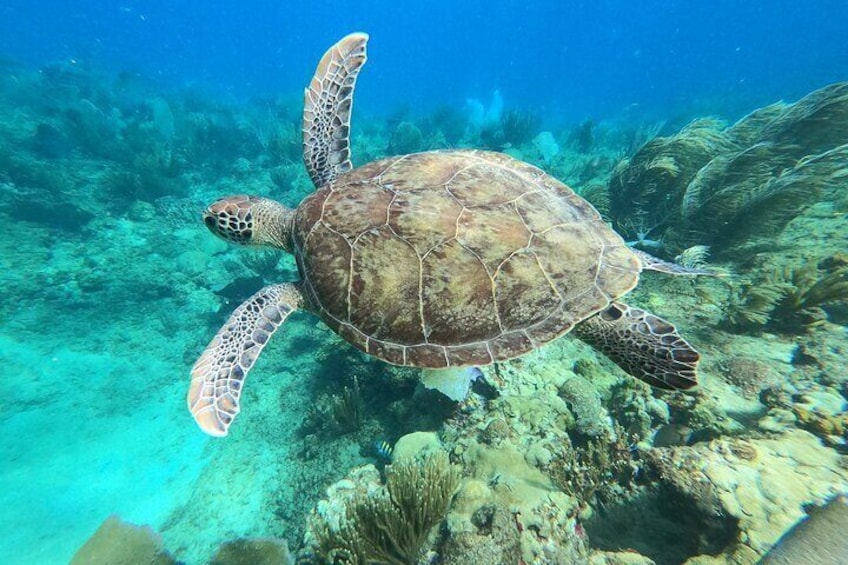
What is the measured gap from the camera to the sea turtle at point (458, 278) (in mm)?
2781

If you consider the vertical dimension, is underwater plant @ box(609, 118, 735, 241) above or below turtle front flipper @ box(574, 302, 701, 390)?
above

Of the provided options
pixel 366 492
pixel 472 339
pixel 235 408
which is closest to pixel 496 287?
pixel 472 339

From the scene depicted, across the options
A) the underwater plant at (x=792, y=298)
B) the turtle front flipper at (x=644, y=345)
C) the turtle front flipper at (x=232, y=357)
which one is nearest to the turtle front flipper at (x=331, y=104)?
the turtle front flipper at (x=232, y=357)

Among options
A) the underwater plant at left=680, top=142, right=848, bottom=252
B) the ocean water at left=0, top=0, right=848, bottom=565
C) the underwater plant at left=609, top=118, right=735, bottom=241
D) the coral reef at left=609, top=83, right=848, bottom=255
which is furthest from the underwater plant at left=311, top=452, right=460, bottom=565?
the underwater plant at left=609, top=118, right=735, bottom=241

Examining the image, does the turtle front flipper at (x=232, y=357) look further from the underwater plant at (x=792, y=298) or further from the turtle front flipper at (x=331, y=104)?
the underwater plant at (x=792, y=298)

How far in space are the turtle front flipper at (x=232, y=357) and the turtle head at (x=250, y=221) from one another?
76cm

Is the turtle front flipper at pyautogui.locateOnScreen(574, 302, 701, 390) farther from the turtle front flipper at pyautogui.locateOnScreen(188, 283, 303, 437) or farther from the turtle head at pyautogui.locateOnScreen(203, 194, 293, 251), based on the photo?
the turtle head at pyautogui.locateOnScreen(203, 194, 293, 251)

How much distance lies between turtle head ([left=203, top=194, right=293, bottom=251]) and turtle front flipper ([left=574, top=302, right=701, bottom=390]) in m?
3.38

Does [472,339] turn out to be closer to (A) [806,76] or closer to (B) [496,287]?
(B) [496,287]

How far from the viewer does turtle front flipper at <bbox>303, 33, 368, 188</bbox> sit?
4.57m

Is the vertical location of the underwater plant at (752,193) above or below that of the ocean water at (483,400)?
above

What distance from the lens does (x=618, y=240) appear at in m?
3.18

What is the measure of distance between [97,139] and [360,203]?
16.5m

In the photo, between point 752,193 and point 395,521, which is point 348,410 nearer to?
point 395,521
